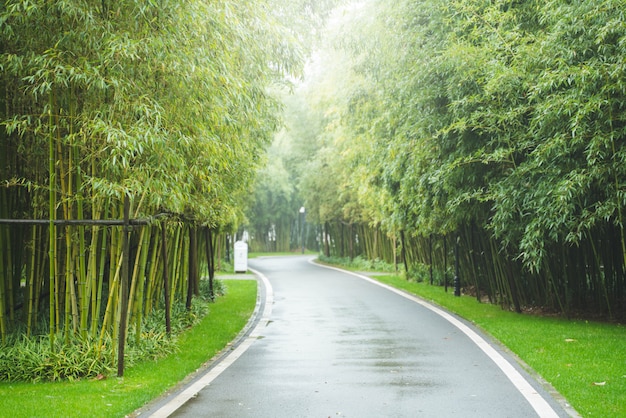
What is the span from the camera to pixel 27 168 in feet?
25.8

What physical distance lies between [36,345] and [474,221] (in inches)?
343

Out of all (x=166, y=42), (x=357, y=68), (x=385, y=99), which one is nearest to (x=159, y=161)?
(x=166, y=42)

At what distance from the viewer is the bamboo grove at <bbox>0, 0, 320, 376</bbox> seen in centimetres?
651

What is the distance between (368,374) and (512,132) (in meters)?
4.82

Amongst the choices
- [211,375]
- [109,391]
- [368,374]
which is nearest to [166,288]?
[211,375]

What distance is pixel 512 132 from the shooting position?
10.3m

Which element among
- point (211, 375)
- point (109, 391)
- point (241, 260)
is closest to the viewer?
point (109, 391)

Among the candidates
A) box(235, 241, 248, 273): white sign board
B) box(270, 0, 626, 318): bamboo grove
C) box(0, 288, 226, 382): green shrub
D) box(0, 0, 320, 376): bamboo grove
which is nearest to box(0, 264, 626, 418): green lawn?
box(0, 288, 226, 382): green shrub

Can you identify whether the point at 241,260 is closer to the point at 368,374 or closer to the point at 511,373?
the point at 368,374

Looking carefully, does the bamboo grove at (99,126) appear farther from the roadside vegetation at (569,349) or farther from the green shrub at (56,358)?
the roadside vegetation at (569,349)

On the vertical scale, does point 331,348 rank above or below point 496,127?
below

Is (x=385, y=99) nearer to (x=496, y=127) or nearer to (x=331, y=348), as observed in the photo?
(x=496, y=127)

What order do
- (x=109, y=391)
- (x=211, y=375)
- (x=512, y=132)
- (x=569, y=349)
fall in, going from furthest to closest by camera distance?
(x=512, y=132), (x=569, y=349), (x=211, y=375), (x=109, y=391)

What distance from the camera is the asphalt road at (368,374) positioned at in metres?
5.71
